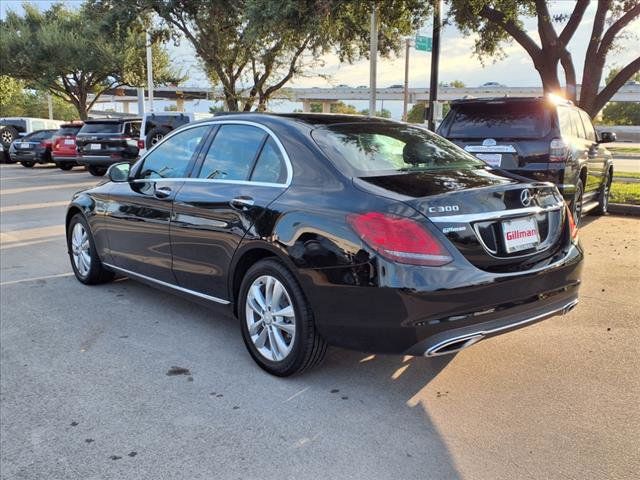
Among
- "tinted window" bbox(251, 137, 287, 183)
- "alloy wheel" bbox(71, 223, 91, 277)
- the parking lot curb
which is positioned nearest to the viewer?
"tinted window" bbox(251, 137, 287, 183)

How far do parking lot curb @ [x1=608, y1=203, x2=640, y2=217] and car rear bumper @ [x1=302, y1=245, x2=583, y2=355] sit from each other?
25.1 ft

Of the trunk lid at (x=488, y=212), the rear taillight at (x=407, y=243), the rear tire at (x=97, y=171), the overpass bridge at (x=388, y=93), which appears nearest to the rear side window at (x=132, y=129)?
the rear tire at (x=97, y=171)

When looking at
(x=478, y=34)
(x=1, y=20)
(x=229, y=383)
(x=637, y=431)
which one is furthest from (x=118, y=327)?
(x=1, y=20)

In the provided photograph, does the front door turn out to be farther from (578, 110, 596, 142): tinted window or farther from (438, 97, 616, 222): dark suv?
(578, 110, 596, 142): tinted window

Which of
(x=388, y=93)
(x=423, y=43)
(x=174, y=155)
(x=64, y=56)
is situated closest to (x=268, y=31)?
(x=423, y=43)

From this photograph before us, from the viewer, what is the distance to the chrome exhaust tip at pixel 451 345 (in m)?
3.06

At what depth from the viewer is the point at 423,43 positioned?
14164 mm

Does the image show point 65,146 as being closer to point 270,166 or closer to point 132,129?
point 132,129

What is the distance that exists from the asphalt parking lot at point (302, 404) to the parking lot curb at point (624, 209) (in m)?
5.64

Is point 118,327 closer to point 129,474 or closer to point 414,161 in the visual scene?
point 129,474

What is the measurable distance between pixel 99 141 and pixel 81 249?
498 inches

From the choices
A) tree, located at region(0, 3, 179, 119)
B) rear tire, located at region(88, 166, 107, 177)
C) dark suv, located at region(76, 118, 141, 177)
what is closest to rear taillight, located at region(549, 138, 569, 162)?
dark suv, located at region(76, 118, 141, 177)

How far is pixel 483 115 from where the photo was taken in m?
7.52

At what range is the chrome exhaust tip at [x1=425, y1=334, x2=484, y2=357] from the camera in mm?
3064
